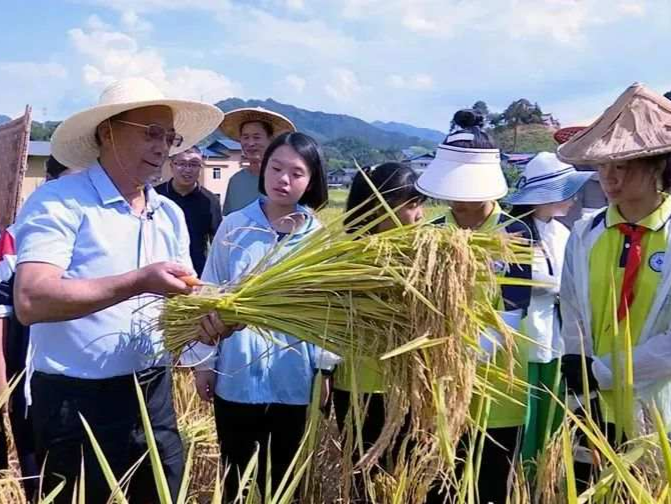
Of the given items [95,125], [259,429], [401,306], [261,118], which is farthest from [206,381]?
[261,118]

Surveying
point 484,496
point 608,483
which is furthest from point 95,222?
point 484,496

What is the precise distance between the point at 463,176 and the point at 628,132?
19.7 inches

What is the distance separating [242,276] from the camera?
173cm

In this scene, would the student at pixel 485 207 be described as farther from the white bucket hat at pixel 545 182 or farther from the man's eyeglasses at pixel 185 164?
the man's eyeglasses at pixel 185 164

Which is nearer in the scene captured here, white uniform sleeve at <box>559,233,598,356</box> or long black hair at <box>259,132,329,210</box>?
white uniform sleeve at <box>559,233,598,356</box>

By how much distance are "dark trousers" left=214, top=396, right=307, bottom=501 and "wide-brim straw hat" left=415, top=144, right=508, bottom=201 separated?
0.80 meters

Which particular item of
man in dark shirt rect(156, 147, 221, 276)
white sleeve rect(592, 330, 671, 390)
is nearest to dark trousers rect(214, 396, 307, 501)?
white sleeve rect(592, 330, 671, 390)

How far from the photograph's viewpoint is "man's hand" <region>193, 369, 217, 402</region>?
2.40 meters

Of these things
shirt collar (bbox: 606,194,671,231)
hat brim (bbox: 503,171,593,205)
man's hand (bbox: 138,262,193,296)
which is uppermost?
hat brim (bbox: 503,171,593,205)

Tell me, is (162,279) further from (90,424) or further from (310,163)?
(310,163)

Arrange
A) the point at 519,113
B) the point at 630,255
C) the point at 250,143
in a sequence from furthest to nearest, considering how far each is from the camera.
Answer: the point at 519,113 < the point at 250,143 < the point at 630,255

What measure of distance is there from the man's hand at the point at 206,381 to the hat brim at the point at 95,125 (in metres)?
0.70

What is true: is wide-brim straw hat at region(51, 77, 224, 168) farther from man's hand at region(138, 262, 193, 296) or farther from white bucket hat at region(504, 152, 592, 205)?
white bucket hat at region(504, 152, 592, 205)

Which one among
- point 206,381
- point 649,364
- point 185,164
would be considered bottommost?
point 206,381
